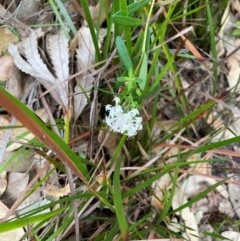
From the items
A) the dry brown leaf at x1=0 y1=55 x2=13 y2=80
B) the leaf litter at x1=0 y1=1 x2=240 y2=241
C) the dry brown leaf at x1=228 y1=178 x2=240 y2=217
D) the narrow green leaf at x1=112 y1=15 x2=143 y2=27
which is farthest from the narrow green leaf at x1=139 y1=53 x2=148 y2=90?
the dry brown leaf at x1=228 y1=178 x2=240 y2=217

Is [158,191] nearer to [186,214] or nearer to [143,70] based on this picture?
[186,214]

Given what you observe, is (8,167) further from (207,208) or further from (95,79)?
(207,208)

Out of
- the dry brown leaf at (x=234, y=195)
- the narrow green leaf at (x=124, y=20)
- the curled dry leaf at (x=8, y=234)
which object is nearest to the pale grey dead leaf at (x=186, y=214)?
the dry brown leaf at (x=234, y=195)

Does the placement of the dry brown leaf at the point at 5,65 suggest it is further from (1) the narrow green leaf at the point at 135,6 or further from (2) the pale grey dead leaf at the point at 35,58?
(1) the narrow green leaf at the point at 135,6

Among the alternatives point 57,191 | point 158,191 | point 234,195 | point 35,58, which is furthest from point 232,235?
point 35,58

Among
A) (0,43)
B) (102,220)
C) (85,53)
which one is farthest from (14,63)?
(102,220)

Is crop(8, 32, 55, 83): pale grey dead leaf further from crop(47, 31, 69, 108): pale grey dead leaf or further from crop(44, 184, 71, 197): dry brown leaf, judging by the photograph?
crop(44, 184, 71, 197): dry brown leaf
